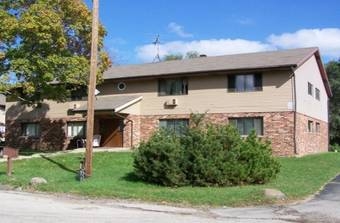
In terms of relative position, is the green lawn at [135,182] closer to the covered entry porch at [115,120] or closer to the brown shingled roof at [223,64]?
the brown shingled roof at [223,64]

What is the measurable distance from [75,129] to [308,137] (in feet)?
51.3

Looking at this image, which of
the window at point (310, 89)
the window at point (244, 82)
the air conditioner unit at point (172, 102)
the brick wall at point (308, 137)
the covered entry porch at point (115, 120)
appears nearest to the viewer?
the brick wall at point (308, 137)

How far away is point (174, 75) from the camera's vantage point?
35125 millimetres

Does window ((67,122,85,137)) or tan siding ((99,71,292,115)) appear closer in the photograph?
tan siding ((99,71,292,115))

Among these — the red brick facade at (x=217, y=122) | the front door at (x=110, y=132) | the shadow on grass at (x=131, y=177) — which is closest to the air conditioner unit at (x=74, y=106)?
the red brick facade at (x=217, y=122)

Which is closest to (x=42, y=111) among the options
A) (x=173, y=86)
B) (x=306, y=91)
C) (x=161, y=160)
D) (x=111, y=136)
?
(x=111, y=136)

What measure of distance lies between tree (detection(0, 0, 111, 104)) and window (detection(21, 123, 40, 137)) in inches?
375

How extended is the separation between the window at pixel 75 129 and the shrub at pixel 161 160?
62.6 ft

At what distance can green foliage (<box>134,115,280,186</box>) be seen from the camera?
61.6ft

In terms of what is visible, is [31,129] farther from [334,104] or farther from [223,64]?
[334,104]

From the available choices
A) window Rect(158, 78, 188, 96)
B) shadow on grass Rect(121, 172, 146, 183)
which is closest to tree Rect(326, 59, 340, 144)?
window Rect(158, 78, 188, 96)

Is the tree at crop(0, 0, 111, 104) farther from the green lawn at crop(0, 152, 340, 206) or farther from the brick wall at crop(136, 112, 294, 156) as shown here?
the brick wall at crop(136, 112, 294, 156)

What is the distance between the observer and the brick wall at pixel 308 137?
32.5 metres

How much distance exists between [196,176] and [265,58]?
1726cm
